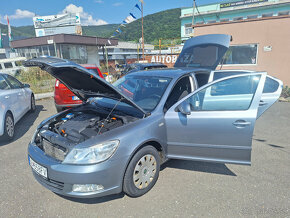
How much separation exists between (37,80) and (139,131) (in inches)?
425

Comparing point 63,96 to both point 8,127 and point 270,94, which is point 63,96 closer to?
point 8,127

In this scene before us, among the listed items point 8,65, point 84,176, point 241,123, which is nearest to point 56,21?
point 8,65

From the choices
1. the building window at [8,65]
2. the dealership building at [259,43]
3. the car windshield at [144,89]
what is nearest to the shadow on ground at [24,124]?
the car windshield at [144,89]

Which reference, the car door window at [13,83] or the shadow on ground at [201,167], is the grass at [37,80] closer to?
the car door window at [13,83]

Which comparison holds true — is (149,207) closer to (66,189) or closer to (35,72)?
(66,189)

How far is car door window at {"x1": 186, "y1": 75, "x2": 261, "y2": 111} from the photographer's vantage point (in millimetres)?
2676

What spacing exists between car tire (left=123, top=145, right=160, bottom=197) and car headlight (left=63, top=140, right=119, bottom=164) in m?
0.36

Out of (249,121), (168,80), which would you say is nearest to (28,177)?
(168,80)

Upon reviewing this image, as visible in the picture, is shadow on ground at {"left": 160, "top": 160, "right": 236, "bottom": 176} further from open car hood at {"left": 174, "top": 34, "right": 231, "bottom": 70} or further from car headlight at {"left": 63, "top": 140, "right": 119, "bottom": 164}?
open car hood at {"left": 174, "top": 34, "right": 231, "bottom": 70}

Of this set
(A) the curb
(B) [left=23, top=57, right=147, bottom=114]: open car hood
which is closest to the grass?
(A) the curb

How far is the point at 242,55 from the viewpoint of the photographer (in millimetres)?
9750

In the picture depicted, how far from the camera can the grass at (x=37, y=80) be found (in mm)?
10114

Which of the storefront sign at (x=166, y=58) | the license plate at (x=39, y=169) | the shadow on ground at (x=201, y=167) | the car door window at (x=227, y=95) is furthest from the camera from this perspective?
the storefront sign at (x=166, y=58)

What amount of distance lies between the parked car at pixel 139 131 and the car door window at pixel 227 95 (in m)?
0.01
